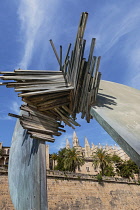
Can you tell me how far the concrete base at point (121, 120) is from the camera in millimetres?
2169

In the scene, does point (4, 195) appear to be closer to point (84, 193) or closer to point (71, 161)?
point (84, 193)

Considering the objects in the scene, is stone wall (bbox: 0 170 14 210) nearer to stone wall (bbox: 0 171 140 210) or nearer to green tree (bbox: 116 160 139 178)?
stone wall (bbox: 0 171 140 210)

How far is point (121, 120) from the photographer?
2736mm

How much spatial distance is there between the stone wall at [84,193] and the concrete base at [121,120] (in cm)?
2031

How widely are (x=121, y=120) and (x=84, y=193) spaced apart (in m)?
24.6

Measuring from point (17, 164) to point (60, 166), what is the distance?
35681 millimetres

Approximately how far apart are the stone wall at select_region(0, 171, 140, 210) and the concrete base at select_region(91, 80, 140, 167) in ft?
66.6

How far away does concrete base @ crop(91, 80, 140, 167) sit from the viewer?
7.12ft

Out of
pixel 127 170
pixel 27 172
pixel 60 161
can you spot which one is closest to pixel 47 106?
pixel 27 172

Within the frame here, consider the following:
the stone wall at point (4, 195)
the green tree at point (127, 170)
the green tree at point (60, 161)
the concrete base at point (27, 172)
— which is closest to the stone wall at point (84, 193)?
the stone wall at point (4, 195)

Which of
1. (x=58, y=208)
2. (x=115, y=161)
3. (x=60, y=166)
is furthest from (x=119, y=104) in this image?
(x=115, y=161)

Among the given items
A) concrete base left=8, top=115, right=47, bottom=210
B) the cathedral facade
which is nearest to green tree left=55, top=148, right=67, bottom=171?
the cathedral facade

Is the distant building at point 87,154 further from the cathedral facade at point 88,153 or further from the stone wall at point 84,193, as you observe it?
the stone wall at point 84,193

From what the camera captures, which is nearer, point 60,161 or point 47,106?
point 47,106
